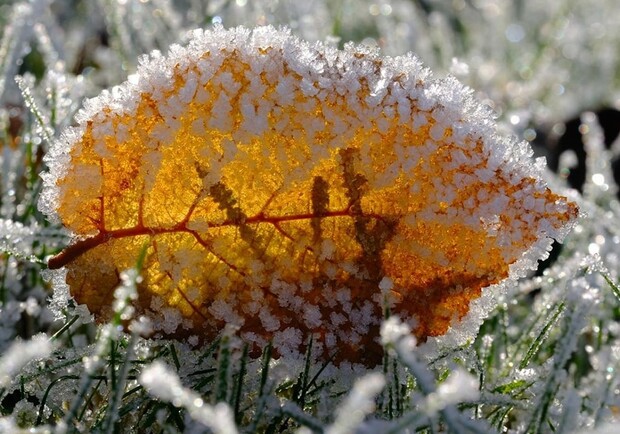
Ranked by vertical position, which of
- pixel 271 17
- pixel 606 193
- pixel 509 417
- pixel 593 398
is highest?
pixel 271 17

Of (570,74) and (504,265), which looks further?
(570,74)

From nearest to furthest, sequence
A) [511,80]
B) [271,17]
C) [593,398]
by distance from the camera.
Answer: [593,398] → [271,17] → [511,80]

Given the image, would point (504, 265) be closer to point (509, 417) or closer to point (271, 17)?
point (509, 417)

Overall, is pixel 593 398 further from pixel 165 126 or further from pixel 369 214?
pixel 165 126

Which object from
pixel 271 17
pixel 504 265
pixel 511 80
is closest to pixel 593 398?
pixel 504 265

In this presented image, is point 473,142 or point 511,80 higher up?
point 511,80

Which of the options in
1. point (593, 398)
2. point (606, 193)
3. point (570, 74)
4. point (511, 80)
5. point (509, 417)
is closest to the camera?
point (593, 398)

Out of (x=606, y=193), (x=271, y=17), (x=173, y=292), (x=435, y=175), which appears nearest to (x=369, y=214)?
(x=435, y=175)
